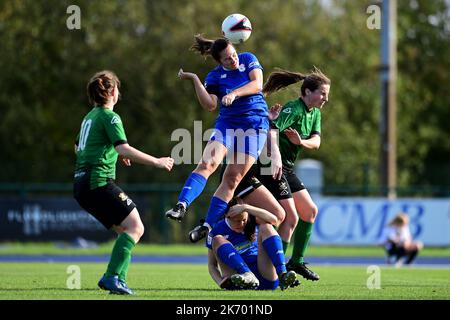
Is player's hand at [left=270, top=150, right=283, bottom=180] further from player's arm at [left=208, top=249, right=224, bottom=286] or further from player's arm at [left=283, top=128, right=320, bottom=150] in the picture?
player's arm at [left=208, top=249, right=224, bottom=286]

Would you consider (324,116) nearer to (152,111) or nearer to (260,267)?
(152,111)

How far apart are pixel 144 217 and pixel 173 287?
14.1m

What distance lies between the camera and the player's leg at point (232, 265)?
30.0ft

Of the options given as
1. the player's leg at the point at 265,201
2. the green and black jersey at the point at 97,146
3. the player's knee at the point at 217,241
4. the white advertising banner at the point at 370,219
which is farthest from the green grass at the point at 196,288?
the white advertising banner at the point at 370,219

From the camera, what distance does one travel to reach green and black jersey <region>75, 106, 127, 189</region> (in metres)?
8.68

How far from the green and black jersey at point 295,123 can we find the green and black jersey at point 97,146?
228 centimetres

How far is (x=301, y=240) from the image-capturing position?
10711 millimetres

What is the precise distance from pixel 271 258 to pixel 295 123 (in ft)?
6.15

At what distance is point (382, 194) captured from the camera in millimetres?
24969

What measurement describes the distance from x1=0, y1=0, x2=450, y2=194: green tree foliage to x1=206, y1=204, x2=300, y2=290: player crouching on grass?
16.6 meters

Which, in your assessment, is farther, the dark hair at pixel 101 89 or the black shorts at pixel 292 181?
the black shorts at pixel 292 181

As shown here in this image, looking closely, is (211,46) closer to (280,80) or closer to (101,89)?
(280,80)

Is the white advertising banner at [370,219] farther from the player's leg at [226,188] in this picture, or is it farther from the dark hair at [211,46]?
the player's leg at [226,188]
